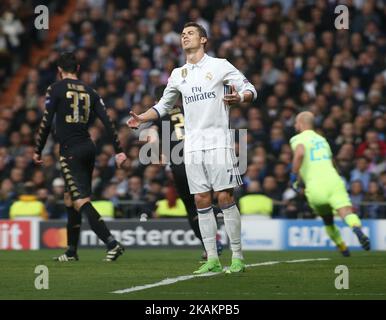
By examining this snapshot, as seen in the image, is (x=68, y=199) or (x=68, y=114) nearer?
(x=68, y=114)

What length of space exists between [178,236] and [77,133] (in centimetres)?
647

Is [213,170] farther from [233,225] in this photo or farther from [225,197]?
[233,225]

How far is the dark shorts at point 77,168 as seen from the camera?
510 inches

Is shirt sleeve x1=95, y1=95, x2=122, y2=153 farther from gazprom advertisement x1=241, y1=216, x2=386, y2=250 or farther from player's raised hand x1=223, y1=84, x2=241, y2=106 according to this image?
gazprom advertisement x1=241, y1=216, x2=386, y2=250

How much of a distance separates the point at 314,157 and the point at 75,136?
351 centimetres

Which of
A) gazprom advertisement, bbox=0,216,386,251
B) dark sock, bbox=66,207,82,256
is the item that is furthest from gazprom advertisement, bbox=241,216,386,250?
dark sock, bbox=66,207,82,256

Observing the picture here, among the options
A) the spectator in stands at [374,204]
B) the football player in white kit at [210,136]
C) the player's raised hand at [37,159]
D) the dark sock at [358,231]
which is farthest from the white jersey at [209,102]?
the spectator in stands at [374,204]

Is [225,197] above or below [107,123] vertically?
below

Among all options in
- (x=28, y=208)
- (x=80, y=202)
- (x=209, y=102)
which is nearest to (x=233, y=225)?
(x=209, y=102)

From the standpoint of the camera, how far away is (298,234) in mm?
19000

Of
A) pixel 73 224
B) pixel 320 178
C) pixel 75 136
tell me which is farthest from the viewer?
pixel 320 178

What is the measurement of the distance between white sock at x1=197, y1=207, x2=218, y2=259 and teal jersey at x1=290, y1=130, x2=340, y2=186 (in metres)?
3.67
